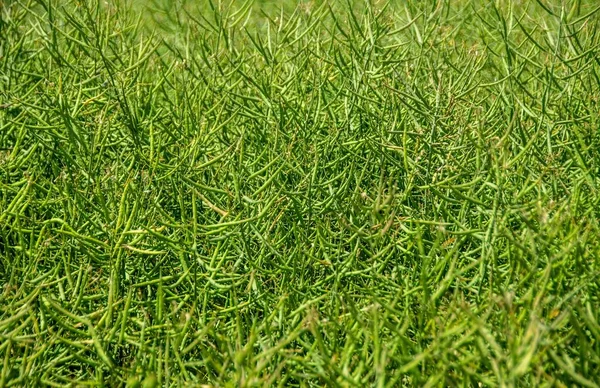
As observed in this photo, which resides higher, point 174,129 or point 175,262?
point 174,129

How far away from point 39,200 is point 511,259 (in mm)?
1016

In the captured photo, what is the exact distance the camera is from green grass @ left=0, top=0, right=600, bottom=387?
1246 millimetres

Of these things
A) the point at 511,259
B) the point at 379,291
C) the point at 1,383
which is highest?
the point at 511,259

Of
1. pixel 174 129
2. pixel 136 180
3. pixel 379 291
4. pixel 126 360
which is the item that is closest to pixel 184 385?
pixel 126 360

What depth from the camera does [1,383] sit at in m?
1.26

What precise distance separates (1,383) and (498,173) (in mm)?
816

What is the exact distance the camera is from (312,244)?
1.59 meters

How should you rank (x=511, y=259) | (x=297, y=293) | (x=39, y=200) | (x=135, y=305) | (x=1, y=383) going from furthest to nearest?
(x=39, y=200)
(x=135, y=305)
(x=297, y=293)
(x=511, y=259)
(x=1, y=383)

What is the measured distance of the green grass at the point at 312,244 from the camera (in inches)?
49.1

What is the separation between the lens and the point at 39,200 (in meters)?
1.86

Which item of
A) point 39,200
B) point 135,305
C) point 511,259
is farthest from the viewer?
point 39,200

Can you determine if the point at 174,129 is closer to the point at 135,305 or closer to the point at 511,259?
the point at 135,305

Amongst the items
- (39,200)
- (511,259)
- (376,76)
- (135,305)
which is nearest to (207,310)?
(135,305)

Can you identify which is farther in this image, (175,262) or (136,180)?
(136,180)
